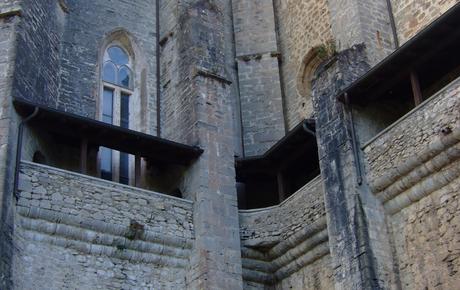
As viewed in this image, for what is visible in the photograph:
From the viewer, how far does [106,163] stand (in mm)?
18703

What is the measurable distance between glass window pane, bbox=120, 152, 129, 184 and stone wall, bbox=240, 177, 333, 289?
9.19 feet

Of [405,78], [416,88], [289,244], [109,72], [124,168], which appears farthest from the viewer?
[109,72]

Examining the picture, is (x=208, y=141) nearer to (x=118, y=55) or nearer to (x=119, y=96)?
(x=119, y=96)

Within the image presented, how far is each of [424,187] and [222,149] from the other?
16.0 feet

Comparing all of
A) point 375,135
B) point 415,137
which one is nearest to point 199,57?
point 375,135

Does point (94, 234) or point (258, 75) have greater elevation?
point (258, 75)

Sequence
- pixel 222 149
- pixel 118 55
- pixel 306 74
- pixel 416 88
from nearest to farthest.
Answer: pixel 416 88, pixel 222 149, pixel 118 55, pixel 306 74

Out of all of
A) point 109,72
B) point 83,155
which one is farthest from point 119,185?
point 109,72

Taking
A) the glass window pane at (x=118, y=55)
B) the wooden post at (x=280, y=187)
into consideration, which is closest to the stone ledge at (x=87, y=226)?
the wooden post at (x=280, y=187)

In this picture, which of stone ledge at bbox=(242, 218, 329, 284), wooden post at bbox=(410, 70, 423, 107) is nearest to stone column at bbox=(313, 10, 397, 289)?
stone ledge at bbox=(242, 218, 329, 284)

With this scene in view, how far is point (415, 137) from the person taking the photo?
14117 millimetres

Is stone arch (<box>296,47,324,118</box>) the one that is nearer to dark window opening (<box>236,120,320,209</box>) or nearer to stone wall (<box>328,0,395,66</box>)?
stone wall (<box>328,0,395,66</box>)

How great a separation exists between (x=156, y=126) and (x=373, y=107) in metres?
5.71

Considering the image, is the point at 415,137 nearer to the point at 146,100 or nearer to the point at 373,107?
the point at 373,107
